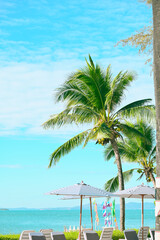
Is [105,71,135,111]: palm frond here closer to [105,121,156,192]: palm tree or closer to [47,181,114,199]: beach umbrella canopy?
[105,121,156,192]: palm tree

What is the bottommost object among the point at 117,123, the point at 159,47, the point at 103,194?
the point at 103,194

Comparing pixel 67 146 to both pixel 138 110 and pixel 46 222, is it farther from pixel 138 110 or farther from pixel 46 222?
pixel 46 222

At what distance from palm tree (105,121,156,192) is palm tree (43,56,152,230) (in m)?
6.30

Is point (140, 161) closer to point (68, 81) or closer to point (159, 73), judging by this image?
point (68, 81)

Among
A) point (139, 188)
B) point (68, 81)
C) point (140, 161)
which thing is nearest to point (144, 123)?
point (140, 161)

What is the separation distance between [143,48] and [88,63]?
8.84m

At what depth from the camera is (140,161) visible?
2831cm

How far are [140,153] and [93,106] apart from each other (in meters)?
8.35

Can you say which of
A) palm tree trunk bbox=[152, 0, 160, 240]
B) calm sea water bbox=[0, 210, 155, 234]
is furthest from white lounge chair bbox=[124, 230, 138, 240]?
calm sea water bbox=[0, 210, 155, 234]

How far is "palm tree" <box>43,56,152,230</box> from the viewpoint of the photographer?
20.6 m

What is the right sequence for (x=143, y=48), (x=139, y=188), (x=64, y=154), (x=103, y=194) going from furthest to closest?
(x=64, y=154), (x=139, y=188), (x=103, y=194), (x=143, y=48)

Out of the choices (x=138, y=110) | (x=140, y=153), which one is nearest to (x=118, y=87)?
(x=138, y=110)

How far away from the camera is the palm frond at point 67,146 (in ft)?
67.1

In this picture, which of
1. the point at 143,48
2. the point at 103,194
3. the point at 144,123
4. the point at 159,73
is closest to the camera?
the point at 159,73
